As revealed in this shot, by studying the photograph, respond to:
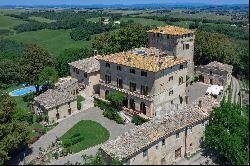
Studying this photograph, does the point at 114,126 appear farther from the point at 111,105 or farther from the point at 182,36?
the point at 182,36

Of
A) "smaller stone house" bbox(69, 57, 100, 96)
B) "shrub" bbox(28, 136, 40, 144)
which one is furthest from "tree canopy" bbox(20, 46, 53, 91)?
"shrub" bbox(28, 136, 40, 144)

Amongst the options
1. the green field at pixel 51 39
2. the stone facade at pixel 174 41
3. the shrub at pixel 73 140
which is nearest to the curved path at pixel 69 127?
the shrub at pixel 73 140

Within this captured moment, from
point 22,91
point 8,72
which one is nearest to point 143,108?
point 22,91

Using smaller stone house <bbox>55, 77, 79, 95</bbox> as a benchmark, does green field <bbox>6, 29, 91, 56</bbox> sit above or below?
above

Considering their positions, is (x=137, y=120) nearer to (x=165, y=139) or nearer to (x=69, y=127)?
(x=69, y=127)

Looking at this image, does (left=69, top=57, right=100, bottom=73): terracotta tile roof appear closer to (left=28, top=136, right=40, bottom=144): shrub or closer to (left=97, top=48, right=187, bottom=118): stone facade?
(left=97, top=48, right=187, bottom=118): stone facade

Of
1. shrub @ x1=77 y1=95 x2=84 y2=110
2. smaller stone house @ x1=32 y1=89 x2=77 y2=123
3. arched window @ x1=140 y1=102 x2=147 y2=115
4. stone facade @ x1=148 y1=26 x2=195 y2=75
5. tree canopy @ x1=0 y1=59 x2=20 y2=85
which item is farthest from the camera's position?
tree canopy @ x1=0 y1=59 x2=20 y2=85

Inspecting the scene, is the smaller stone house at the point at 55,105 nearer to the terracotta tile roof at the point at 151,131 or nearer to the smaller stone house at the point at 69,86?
the smaller stone house at the point at 69,86
